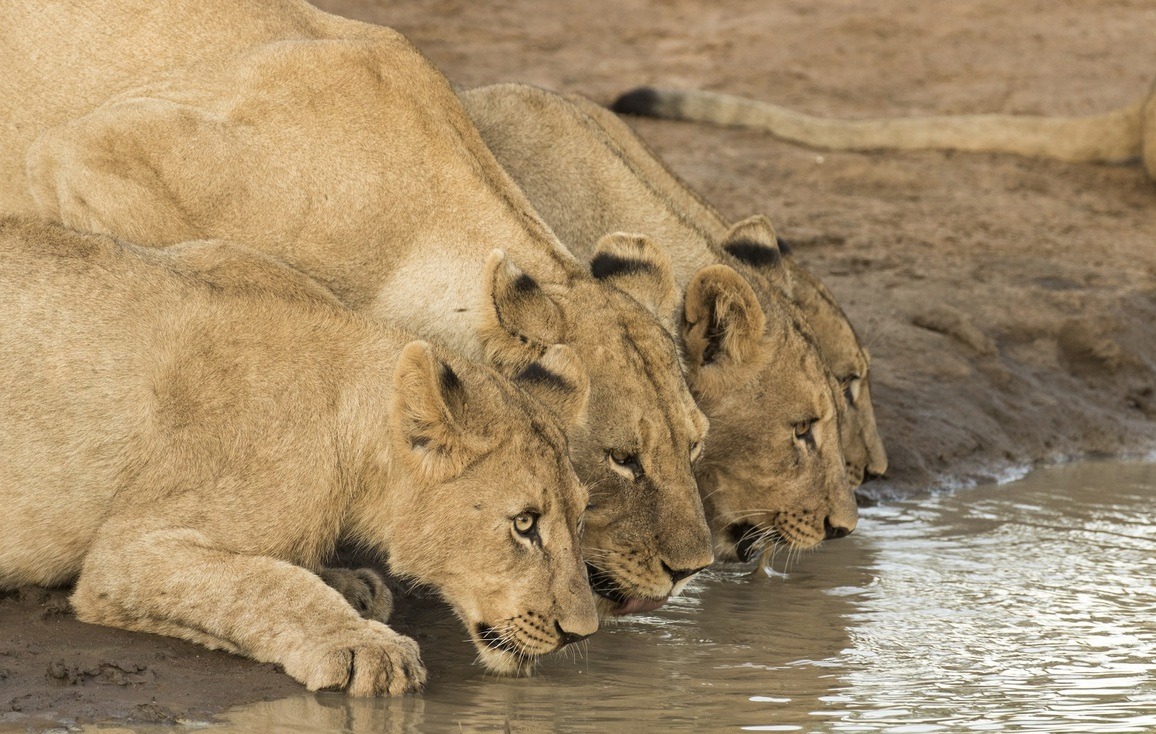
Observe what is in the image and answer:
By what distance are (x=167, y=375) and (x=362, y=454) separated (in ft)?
2.28

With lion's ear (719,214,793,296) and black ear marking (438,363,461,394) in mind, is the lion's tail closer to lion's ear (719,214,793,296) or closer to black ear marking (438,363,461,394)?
lion's ear (719,214,793,296)

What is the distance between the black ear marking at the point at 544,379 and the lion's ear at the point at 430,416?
1.18 ft

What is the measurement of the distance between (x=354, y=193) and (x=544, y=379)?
1442 millimetres

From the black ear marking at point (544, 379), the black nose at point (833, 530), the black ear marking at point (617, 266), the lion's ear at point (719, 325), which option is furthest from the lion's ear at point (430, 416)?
the black nose at point (833, 530)

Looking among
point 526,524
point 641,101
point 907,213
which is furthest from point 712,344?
point 641,101

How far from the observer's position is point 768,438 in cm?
745

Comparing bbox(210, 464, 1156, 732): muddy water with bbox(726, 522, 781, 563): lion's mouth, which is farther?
bbox(726, 522, 781, 563): lion's mouth

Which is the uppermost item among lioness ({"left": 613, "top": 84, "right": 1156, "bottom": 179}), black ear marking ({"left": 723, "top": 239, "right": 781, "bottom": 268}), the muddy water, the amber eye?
black ear marking ({"left": 723, "top": 239, "right": 781, "bottom": 268})

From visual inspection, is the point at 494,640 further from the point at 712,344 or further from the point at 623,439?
the point at 712,344

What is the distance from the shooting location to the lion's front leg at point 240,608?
212 inches

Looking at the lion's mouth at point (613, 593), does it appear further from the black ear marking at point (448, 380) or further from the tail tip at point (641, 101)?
the tail tip at point (641, 101)

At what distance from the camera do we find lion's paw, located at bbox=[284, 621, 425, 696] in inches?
210

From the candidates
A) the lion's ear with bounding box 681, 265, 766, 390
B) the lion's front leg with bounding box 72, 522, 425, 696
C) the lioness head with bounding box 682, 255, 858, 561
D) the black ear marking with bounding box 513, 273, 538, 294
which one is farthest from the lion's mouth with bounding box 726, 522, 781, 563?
the lion's front leg with bounding box 72, 522, 425, 696

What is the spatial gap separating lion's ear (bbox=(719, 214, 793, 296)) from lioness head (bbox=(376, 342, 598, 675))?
2391 mm
